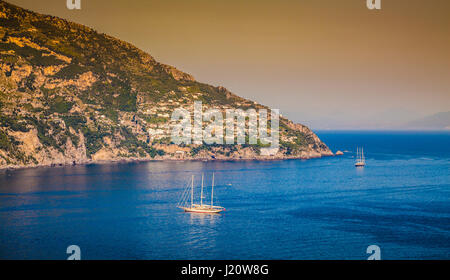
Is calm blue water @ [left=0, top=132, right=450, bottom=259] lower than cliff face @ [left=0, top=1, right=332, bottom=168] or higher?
lower

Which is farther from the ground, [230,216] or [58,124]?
[58,124]

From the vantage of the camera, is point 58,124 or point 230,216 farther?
point 58,124

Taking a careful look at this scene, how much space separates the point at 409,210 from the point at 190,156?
341 ft

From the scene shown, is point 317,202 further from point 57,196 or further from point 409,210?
point 57,196

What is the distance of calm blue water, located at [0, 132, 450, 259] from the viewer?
70688 millimetres

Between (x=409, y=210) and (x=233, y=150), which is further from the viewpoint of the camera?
(x=233, y=150)

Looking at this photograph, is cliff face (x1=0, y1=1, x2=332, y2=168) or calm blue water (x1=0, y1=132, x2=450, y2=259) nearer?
calm blue water (x1=0, y1=132, x2=450, y2=259)

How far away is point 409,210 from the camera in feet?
322

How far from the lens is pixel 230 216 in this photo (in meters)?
90.7

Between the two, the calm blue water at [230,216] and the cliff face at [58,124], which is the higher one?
the cliff face at [58,124]

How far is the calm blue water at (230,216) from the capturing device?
7069 centimetres

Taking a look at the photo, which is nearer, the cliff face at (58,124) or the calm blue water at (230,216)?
the calm blue water at (230,216)
